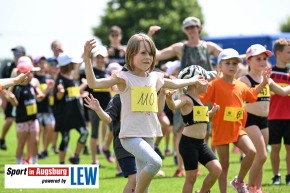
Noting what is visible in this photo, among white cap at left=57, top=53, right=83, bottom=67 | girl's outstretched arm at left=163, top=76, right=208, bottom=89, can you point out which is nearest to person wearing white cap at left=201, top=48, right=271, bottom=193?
girl's outstretched arm at left=163, top=76, right=208, bottom=89

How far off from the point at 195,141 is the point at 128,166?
87cm

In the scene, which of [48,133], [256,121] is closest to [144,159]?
[256,121]

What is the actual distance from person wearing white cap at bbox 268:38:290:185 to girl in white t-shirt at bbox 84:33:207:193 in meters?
3.92

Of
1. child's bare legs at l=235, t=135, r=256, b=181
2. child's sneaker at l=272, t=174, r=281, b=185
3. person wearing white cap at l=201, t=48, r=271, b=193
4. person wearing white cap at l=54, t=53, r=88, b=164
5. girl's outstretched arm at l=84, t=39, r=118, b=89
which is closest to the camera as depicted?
girl's outstretched arm at l=84, t=39, r=118, b=89

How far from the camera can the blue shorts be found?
9.55 metres

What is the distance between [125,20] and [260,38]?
46.9 metres

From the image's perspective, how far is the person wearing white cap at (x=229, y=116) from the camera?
10133 millimetres

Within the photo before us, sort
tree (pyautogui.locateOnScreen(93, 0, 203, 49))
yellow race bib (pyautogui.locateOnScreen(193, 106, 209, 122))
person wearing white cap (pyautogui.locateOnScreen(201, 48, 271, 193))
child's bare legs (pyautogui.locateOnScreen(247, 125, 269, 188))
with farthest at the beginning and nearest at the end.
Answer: tree (pyautogui.locateOnScreen(93, 0, 203, 49)) → child's bare legs (pyautogui.locateOnScreen(247, 125, 269, 188)) → person wearing white cap (pyautogui.locateOnScreen(201, 48, 271, 193)) → yellow race bib (pyautogui.locateOnScreen(193, 106, 209, 122))

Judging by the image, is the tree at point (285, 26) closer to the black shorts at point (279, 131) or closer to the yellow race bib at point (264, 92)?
the black shorts at point (279, 131)

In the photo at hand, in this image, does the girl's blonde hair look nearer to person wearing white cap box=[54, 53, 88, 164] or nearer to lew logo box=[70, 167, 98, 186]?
Result: lew logo box=[70, 167, 98, 186]

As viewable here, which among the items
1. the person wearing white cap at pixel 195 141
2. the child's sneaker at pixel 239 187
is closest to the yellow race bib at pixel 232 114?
the person wearing white cap at pixel 195 141

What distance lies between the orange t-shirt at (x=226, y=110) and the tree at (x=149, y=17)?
6511cm

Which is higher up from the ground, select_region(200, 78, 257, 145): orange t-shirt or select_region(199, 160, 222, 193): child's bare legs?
select_region(200, 78, 257, 145): orange t-shirt

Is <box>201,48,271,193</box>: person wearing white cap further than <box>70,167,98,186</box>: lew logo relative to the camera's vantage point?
No
